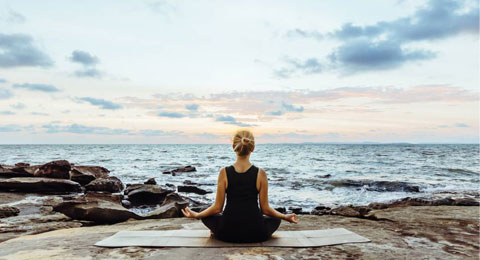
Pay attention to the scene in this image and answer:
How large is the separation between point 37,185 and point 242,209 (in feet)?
44.7

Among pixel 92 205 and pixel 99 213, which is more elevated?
pixel 92 205

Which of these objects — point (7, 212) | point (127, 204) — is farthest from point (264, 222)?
point (127, 204)

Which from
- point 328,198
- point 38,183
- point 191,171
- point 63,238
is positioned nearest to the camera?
point 63,238

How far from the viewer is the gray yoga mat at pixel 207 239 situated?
4.61 m

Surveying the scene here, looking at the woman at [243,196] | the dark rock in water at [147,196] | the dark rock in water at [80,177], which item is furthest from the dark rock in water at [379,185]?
the woman at [243,196]

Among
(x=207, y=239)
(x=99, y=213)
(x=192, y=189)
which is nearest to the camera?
(x=207, y=239)

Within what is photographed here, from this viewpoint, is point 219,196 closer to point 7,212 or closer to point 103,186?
point 7,212

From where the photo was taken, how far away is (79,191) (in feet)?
53.5

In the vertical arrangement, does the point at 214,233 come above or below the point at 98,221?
above

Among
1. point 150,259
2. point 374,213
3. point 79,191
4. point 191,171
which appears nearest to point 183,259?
point 150,259

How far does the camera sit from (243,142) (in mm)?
4590

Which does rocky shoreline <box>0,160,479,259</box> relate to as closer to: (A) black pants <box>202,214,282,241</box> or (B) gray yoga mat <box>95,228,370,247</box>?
(B) gray yoga mat <box>95,228,370,247</box>

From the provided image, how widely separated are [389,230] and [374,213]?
1890 millimetres

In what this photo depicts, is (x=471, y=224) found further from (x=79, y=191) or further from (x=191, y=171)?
(x=191, y=171)
